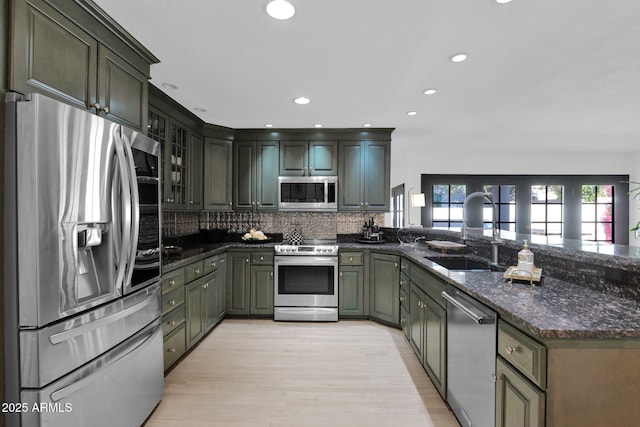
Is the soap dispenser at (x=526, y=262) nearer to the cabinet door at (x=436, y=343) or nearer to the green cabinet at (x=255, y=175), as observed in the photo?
the cabinet door at (x=436, y=343)

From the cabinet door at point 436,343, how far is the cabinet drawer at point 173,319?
2014 mm

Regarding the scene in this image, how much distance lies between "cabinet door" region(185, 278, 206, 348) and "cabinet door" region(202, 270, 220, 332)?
90 millimetres

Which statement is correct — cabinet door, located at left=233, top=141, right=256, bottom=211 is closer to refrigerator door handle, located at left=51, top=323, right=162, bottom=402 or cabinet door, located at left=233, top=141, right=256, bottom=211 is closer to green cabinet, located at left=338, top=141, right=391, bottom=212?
green cabinet, located at left=338, top=141, right=391, bottom=212

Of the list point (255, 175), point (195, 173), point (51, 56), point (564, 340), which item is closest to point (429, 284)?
point (564, 340)

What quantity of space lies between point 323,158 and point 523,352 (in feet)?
10.5

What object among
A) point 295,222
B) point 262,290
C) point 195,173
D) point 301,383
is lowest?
point 301,383

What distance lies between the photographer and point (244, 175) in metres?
4.05

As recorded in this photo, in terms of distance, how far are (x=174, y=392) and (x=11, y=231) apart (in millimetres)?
1583

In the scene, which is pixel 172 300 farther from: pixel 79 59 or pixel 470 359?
pixel 470 359

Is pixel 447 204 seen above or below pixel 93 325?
above

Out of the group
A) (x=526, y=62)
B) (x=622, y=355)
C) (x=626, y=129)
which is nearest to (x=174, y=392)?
(x=622, y=355)

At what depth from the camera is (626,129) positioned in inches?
162

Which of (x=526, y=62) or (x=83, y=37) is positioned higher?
(x=526, y=62)

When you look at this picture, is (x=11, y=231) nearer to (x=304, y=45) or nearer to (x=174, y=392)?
(x=174, y=392)
